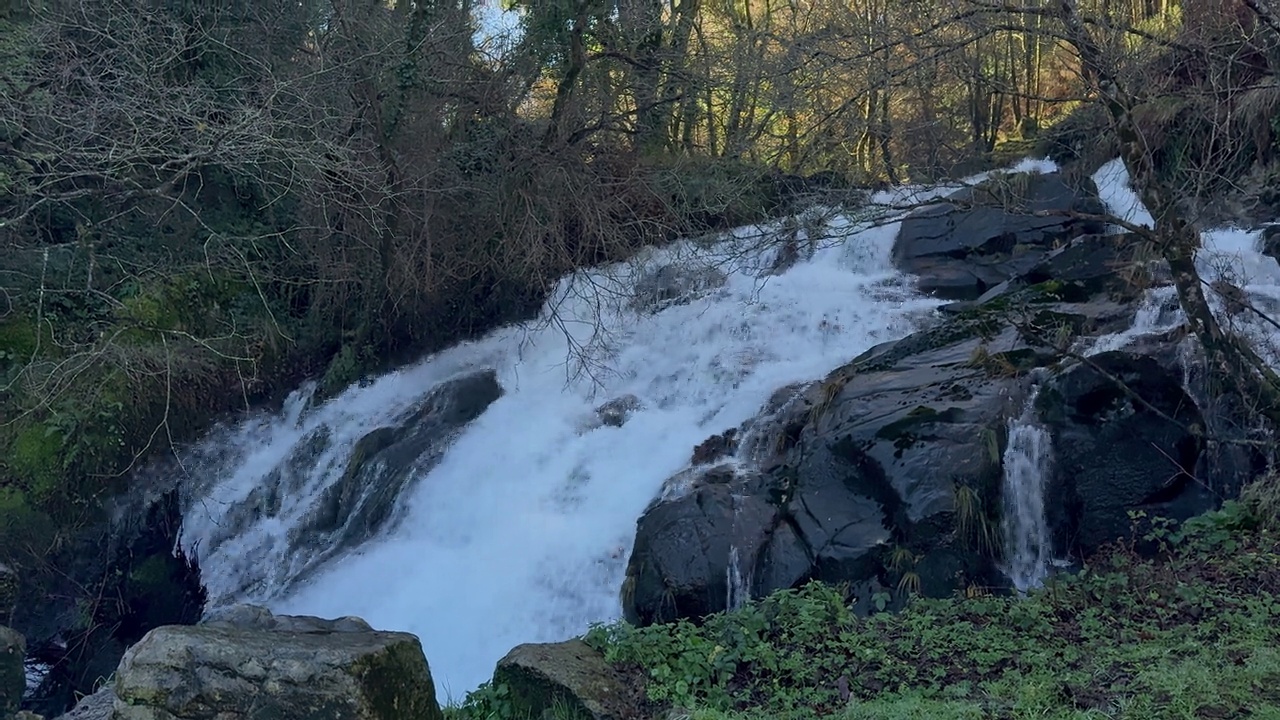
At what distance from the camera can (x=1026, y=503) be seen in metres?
7.48

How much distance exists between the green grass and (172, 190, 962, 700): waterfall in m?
1.93

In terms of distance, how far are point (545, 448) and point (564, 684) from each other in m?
5.18

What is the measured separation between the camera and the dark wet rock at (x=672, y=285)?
12750 millimetres

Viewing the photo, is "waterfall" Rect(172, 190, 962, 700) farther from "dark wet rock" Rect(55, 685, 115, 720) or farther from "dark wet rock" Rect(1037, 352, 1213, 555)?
"dark wet rock" Rect(55, 685, 115, 720)

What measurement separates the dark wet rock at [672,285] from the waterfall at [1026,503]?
5.57 metres

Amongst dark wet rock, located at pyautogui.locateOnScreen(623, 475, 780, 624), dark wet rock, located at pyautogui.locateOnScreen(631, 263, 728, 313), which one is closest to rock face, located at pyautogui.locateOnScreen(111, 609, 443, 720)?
dark wet rock, located at pyautogui.locateOnScreen(623, 475, 780, 624)

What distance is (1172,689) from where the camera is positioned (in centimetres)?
416

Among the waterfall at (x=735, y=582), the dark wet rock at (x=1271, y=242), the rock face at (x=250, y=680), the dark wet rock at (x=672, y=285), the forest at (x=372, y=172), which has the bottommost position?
the waterfall at (x=735, y=582)

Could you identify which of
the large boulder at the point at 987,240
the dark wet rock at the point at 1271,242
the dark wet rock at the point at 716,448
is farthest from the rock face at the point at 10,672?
the dark wet rock at the point at 1271,242

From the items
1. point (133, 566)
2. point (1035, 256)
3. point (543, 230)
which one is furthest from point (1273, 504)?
point (133, 566)

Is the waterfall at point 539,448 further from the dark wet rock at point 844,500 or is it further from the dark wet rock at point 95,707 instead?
the dark wet rock at point 95,707

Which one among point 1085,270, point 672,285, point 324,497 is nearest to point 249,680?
point 324,497

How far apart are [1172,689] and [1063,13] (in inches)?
170

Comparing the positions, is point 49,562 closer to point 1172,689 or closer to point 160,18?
point 160,18
